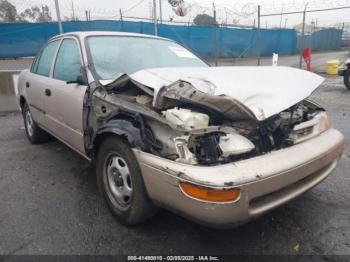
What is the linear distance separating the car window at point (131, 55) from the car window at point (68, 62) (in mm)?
211

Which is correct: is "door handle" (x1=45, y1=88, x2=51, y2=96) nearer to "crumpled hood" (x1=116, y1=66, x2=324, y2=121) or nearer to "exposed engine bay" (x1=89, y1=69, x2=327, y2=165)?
"exposed engine bay" (x1=89, y1=69, x2=327, y2=165)

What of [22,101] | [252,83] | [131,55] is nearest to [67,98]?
[131,55]

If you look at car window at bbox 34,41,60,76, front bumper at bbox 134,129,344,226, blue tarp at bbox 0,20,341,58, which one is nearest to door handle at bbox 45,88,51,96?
car window at bbox 34,41,60,76

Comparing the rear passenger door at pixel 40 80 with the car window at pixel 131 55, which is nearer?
the car window at pixel 131 55

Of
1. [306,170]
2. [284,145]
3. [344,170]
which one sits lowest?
[344,170]

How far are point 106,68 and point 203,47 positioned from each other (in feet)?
58.4

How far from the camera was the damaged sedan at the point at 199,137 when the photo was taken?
201 centimetres

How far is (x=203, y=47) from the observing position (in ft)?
66.3

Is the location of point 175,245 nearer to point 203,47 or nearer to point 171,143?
point 171,143

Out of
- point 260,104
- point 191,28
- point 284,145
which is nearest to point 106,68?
point 260,104

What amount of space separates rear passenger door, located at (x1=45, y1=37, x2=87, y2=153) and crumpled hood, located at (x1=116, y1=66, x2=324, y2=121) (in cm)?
90

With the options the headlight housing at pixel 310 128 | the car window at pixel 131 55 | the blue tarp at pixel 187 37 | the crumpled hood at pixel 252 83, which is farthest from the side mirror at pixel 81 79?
the blue tarp at pixel 187 37

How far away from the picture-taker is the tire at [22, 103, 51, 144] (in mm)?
4895

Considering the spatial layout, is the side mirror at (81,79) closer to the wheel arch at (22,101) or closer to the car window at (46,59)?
the car window at (46,59)
